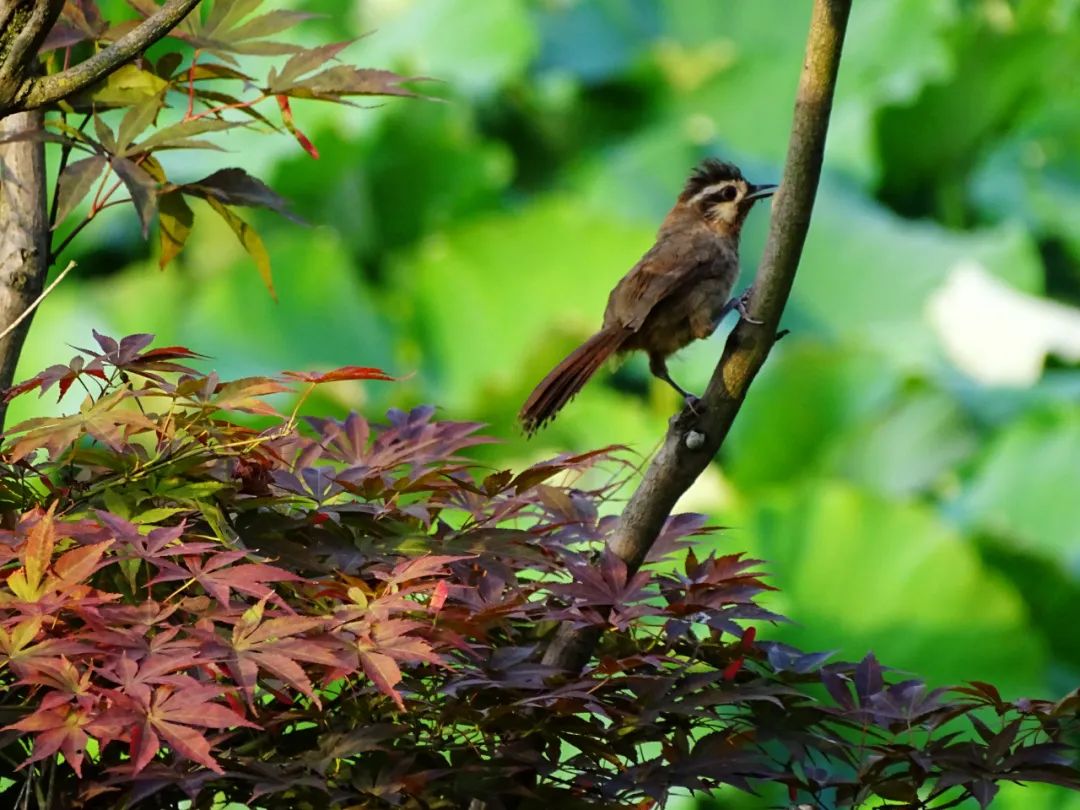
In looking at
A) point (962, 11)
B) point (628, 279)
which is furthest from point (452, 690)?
point (962, 11)

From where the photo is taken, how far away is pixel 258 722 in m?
1.49

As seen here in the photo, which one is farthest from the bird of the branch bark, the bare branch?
the bare branch

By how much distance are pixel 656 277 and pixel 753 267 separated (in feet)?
12.7

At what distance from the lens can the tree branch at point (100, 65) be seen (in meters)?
1.61

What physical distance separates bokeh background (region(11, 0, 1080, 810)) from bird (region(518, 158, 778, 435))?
2.00 meters

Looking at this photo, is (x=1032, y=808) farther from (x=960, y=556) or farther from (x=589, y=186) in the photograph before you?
(x=589, y=186)

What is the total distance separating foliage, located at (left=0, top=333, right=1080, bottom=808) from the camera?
1.38 m

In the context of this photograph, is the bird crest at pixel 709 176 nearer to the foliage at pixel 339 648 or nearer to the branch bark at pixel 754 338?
the branch bark at pixel 754 338

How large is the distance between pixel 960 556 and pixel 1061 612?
2.38ft

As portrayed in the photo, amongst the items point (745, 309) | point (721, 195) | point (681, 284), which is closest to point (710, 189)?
point (721, 195)

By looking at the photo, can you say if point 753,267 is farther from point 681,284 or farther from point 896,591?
point 681,284

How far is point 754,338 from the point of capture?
177 cm

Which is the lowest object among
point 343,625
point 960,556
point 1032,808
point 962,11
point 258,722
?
point 1032,808

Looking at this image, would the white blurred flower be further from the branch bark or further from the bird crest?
the branch bark
